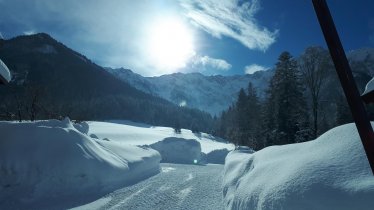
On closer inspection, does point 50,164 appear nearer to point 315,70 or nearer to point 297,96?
point 315,70

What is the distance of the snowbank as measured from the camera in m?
13.5

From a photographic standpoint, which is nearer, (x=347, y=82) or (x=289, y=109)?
(x=347, y=82)

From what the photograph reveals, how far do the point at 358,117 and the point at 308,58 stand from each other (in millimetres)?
29241

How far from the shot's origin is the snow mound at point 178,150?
4981cm

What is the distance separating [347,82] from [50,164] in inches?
577

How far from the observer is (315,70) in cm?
2955

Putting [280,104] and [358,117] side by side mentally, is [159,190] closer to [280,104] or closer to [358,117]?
[358,117]

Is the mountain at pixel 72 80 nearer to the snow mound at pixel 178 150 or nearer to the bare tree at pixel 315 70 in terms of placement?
the snow mound at pixel 178 150

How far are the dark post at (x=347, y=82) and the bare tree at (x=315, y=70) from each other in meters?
28.0

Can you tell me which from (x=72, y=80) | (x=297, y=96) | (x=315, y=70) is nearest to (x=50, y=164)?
(x=315, y=70)

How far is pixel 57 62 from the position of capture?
16100cm

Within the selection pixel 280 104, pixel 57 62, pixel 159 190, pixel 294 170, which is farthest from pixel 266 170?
pixel 57 62

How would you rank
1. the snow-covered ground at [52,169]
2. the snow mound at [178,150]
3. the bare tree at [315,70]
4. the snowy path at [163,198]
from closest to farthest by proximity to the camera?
the snowy path at [163,198]
the snow-covered ground at [52,169]
the bare tree at [315,70]
the snow mound at [178,150]

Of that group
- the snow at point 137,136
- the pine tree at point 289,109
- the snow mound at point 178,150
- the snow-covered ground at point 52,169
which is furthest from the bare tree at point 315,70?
the snow at point 137,136
